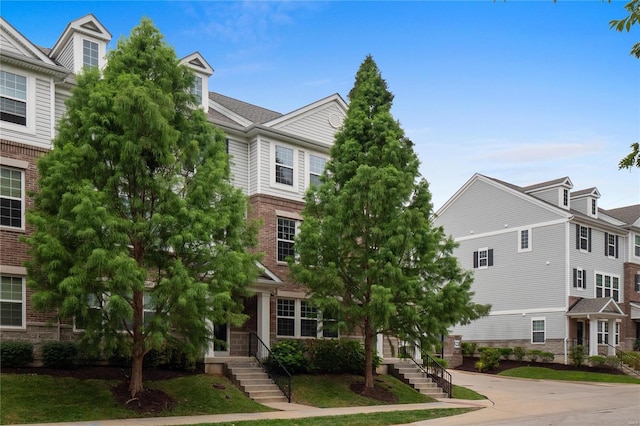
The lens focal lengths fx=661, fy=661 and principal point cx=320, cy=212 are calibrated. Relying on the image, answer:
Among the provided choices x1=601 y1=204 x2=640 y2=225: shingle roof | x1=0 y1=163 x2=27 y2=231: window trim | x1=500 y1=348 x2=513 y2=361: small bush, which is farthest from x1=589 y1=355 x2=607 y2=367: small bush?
x1=0 y1=163 x2=27 y2=231: window trim

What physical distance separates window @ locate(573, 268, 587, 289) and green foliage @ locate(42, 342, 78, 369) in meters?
28.4

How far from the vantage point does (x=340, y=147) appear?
2194 centimetres

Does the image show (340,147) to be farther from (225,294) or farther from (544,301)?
(544,301)

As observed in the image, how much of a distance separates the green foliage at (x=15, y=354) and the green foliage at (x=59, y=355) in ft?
1.24

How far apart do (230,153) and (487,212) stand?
21987mm

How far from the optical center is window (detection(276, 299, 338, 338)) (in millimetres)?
23969

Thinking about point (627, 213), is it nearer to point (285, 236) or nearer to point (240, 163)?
point (285, 236)

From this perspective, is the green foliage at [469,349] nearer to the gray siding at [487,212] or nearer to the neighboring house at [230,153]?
the gray siding at [487,212]

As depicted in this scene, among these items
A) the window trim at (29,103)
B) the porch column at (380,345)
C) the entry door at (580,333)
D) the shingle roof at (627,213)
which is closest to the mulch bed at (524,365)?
the entry door at (580,333)

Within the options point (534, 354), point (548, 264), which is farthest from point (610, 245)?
point (534, 354)

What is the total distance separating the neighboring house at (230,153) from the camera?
1820 centimetres

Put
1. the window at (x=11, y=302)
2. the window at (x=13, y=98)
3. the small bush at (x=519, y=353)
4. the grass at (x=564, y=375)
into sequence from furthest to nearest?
the small bush at (x=519, y=353)
the grass at (x=564, y=375)
the window at (x=13, y=98)
the window at (x=11, y=302)

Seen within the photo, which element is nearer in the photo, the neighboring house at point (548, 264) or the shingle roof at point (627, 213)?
the neighboring house at point (548, 264)

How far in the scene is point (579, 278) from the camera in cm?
3750
